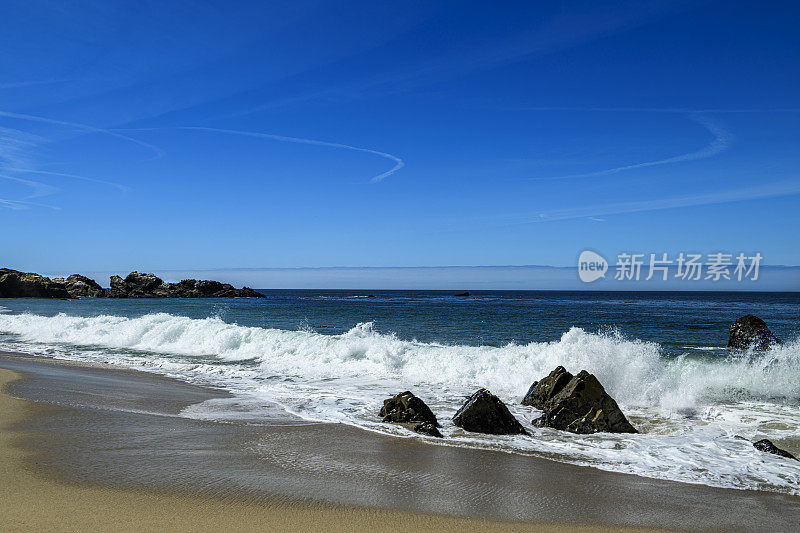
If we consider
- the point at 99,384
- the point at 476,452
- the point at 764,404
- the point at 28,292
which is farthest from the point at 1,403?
the point at 28,292

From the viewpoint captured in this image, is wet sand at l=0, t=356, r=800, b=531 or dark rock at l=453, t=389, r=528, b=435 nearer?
wet sand at l=0, t=356, r=800, b=531

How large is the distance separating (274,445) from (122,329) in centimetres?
2015

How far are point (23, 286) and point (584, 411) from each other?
102610 millimetres

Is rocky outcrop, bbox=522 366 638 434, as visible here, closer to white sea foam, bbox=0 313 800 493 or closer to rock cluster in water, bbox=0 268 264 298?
white sea foam, bbox=0 313 800 493

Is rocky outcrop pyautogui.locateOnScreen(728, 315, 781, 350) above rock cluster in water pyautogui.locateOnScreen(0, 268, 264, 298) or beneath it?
above

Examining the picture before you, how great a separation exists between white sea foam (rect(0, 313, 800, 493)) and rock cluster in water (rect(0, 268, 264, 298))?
8219 centimetres

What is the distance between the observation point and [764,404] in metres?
9.94

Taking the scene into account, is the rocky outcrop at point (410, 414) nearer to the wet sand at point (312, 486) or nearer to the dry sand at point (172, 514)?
the wet sand at point (312, 486)

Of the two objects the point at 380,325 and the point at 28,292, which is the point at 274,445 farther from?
the point at 28,292

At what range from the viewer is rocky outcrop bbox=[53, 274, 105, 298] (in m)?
92.9

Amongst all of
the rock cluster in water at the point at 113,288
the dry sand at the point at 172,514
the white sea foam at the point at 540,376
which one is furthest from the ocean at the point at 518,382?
the rock cluster in water at the point at 113,288

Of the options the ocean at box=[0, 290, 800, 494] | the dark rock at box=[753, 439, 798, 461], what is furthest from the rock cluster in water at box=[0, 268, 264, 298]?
the dark rock at box=[753, 439, 798, 461]

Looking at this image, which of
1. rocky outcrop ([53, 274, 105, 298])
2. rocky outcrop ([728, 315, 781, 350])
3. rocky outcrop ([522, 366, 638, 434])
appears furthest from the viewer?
rocky outcrop ([53, 274, 105, 298])

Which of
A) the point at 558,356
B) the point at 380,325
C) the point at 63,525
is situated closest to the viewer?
the point at 63,525
